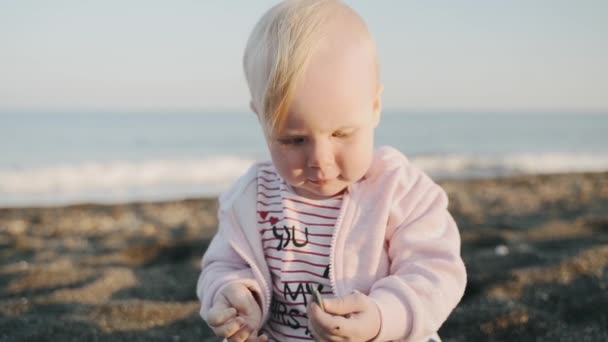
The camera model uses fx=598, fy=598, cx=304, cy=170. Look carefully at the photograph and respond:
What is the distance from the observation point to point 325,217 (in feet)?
6.30

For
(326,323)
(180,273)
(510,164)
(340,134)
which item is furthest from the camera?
(510,164)

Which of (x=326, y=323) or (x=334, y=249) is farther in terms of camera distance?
(x=334, y=249)

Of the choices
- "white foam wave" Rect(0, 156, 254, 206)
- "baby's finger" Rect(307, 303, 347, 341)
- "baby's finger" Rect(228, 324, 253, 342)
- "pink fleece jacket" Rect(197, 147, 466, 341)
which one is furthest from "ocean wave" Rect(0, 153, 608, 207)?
"baby's finger" Rect(307, 303, 347, 341)

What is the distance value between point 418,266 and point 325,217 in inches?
13.3

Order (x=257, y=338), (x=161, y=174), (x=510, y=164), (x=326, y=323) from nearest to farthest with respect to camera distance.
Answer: (x=326, y=323), (x=257, y=338), (x=161, y=174), (x=510, y=164)

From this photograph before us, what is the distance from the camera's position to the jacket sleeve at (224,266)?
192 cm

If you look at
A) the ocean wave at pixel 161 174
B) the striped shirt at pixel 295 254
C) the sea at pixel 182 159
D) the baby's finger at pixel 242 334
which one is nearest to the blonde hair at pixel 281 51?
the striped shirt at pixel 295 254

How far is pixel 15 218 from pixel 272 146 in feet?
19.1

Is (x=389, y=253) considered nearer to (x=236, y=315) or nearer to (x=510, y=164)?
(x=236, y=315)

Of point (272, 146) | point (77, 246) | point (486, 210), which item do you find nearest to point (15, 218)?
point (77, 246)

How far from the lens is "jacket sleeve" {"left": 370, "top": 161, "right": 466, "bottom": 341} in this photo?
169 cm

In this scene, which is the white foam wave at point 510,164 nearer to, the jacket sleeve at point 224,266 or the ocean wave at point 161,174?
the ocean wave at point 161,174

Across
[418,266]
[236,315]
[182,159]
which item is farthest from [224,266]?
[182,159]

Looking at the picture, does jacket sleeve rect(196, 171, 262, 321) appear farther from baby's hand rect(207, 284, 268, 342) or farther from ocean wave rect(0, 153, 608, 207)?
ocean wave rect(0, 153, 608, 207)
